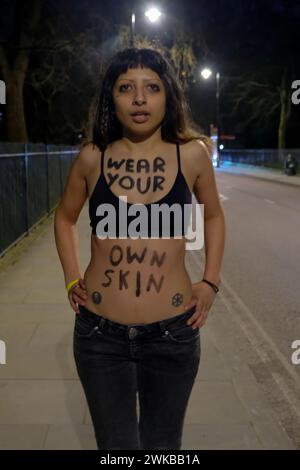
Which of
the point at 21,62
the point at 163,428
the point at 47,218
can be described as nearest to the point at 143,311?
the point at 163,428

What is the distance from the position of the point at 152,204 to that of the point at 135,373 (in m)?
0.63

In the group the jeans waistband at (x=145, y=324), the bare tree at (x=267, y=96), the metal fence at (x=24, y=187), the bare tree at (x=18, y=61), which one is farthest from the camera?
the bare tree at (x=267, y=96)

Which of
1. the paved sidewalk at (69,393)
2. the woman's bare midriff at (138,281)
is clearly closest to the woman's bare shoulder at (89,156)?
the woman's bare midriff at (138,281)

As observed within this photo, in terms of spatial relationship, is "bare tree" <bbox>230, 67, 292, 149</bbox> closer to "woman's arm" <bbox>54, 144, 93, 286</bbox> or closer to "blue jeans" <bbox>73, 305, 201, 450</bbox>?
"woman's arm" <bbox>54, 144, 93, 286</bbox>

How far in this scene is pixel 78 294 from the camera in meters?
2.29

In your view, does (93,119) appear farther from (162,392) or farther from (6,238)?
(6,238)

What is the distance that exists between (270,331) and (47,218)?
9933 millimetres

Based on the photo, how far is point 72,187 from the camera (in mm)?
Answer: 2324

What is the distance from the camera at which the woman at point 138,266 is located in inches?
86.4

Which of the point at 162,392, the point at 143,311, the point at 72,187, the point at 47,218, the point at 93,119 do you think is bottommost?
the point at 47,218

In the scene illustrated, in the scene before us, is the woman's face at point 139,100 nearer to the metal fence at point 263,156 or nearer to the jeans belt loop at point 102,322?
the jeans belt loop at point 102,322

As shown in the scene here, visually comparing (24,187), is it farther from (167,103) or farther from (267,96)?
(267,96)

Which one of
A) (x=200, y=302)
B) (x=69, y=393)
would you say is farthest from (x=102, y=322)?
(x=69, y=393)

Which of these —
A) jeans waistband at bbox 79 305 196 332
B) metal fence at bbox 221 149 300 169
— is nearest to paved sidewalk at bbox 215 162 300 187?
metal fence at bbox 221 149 300 169
